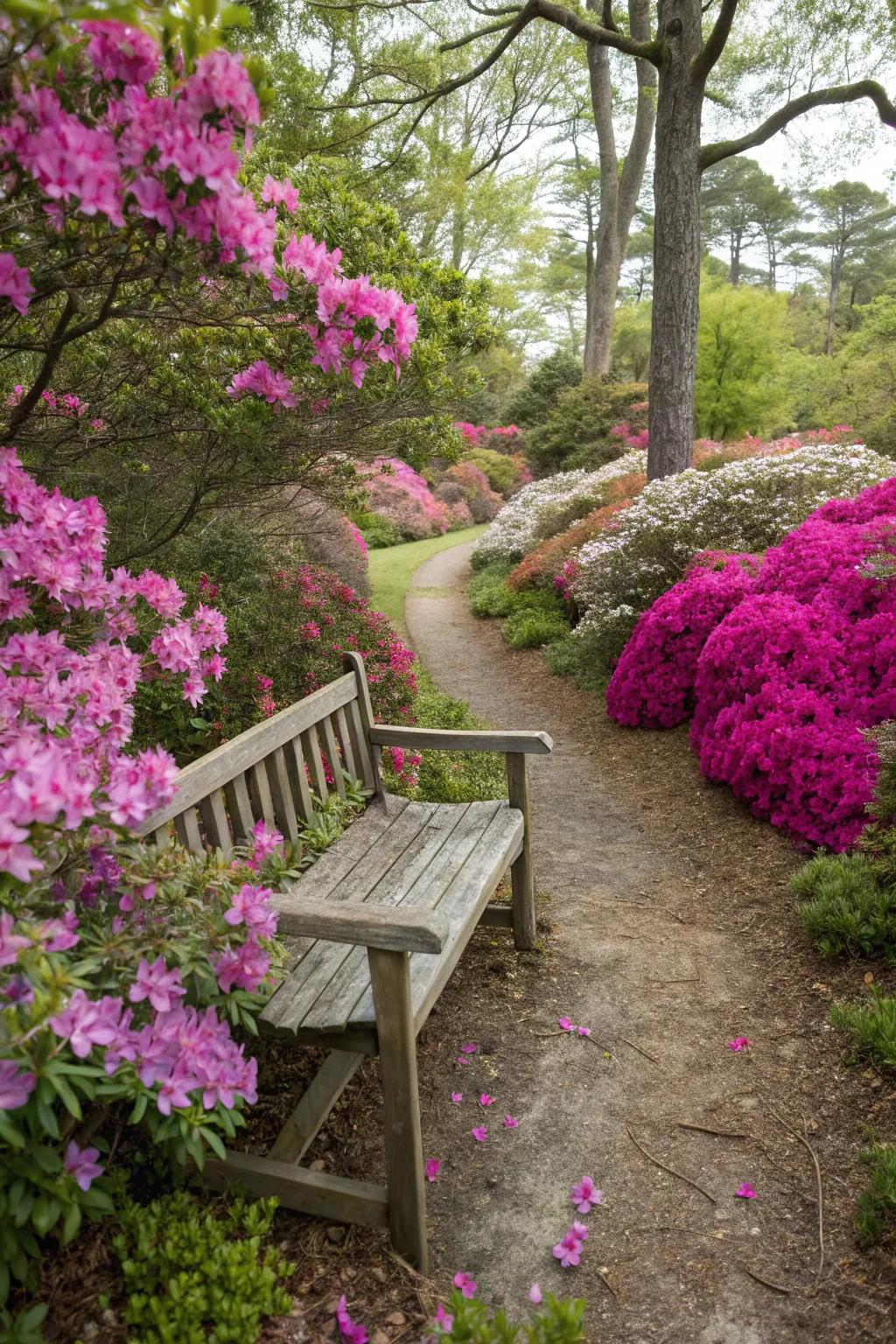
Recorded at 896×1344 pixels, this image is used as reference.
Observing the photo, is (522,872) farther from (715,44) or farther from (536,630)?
(715,44)

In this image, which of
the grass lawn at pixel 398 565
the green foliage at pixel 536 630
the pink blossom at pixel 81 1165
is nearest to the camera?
the pink blossom at pixel 81 1165

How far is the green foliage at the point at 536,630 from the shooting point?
30.2 ft

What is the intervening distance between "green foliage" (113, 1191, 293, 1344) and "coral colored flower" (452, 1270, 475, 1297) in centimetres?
42

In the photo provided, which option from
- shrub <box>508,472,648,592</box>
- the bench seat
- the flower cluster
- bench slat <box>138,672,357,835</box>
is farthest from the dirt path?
shrub <box>508,472,648,592</box>

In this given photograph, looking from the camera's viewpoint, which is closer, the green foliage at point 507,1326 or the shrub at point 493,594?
the green foliage at point 507,1326

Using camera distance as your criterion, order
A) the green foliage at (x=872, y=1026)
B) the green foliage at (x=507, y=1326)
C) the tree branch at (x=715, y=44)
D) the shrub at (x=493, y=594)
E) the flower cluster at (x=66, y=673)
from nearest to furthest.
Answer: the flower cluster at (x=66, y=673) → the green foliage at (x=507, y=1326) → the green foliage at (x=872, y=1026) → the tree branch at (x=715, y=44) → the shrub at (x=493, y=594)

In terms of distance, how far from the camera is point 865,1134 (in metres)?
2.56

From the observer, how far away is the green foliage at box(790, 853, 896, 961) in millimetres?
3297

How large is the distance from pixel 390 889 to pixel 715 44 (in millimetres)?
7790

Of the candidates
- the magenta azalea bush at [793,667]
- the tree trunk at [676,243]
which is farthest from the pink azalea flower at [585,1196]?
the tree trunk at [676,243]

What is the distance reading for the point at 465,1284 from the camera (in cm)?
209

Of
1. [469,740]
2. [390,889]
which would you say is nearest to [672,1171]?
[390,889]

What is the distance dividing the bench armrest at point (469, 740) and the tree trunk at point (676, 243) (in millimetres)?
6312

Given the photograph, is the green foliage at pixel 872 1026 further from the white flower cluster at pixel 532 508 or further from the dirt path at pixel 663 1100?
the white flower cluster at pixel 532 508
